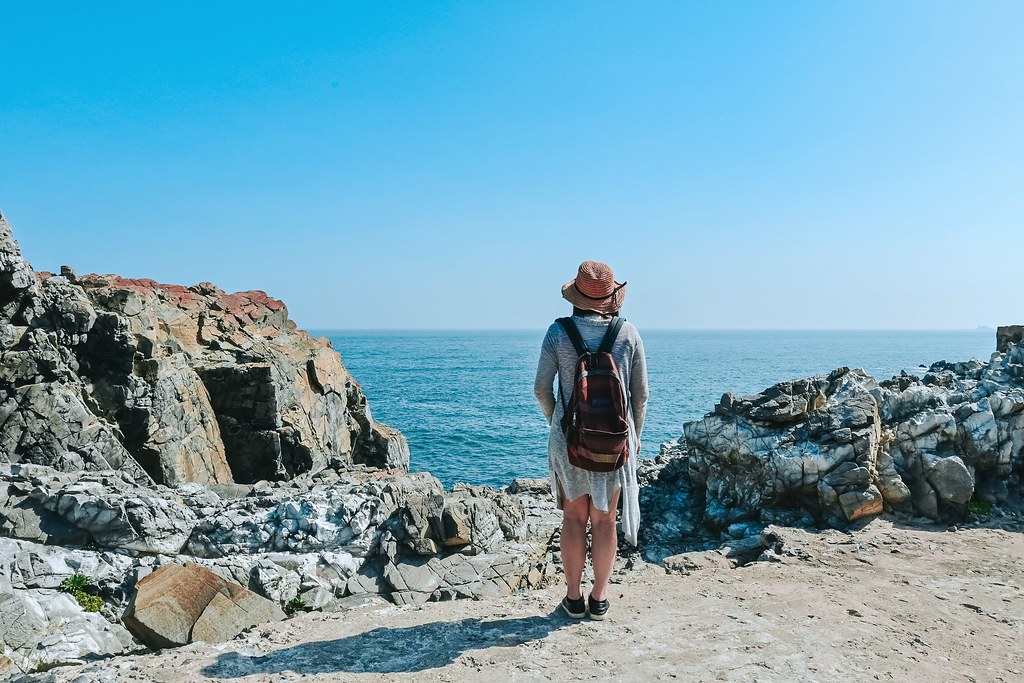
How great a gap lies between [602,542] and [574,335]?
193cm

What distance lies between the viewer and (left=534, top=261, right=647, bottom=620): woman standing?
557cm

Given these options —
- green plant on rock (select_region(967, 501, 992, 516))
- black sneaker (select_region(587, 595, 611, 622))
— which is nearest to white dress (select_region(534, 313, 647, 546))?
black sneaker (select_region(587, 595, 611, 622))

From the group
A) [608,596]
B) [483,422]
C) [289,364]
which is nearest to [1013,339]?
[608,596]

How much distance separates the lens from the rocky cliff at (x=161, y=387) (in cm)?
1218

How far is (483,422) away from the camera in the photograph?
40844mm

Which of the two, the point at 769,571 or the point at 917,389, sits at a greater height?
the point at 917,389

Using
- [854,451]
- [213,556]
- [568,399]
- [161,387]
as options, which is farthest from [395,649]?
[161,387]

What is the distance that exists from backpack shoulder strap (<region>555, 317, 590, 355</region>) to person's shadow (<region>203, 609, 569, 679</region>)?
259 centimetres

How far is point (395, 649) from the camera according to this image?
557cm

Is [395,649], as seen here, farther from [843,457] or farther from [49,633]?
[843,457]

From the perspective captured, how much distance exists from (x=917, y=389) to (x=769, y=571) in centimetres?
776

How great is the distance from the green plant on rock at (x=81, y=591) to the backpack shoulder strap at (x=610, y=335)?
6118mm

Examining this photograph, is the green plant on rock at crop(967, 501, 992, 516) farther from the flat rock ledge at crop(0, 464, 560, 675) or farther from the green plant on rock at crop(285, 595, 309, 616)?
the green plant on rock at crop(285, 595, 309, 616)

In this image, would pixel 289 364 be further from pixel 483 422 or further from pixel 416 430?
pixel 483 422
